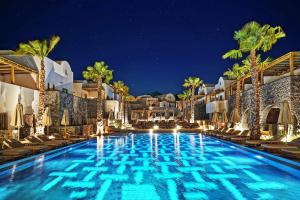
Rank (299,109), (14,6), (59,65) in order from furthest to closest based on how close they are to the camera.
Answer: 1. (14,6)
2. (59,65)
3. (299,109)

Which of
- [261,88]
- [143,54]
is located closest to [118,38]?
Result: [143,54]

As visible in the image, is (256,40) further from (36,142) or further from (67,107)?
(67,107)

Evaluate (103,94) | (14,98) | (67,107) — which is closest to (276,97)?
(67,107)

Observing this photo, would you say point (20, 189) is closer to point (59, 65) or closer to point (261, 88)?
point (261, 88)

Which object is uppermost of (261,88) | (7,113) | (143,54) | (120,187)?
(143,54)

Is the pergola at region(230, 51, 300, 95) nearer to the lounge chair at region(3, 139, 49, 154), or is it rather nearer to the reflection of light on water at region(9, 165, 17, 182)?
the lounge chair at region(3, 139, 49, 154)

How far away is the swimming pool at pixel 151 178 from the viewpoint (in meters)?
6.78

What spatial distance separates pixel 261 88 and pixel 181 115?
38.0m

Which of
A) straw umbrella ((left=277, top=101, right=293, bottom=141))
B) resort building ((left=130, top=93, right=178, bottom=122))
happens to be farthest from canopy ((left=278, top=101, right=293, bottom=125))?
resort building ((left=130, top=93, right=178, bottom=122))

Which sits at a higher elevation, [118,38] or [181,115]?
[118,38]

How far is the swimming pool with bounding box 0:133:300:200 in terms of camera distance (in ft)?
22.2

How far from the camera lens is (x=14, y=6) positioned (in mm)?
55250

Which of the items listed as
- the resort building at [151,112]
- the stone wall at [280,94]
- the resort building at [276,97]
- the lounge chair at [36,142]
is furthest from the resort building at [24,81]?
the resort building at [151,112]

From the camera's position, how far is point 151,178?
331 inches
